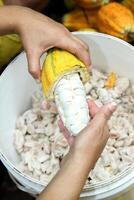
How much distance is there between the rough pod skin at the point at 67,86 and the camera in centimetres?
68

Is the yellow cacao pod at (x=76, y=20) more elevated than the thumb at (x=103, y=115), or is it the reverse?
the thumb at (x=103, y=115)

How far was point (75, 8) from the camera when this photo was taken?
3.71 ft

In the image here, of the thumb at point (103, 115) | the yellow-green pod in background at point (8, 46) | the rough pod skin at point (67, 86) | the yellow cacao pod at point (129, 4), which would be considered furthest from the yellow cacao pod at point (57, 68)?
the yellow cacao pod at point (129, 4)

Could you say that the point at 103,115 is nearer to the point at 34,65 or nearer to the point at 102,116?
the point at 102,116

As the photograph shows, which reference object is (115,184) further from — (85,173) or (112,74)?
(112,74)

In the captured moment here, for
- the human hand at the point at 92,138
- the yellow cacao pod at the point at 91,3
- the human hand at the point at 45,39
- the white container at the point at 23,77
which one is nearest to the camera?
the human hand at the point at 92,138

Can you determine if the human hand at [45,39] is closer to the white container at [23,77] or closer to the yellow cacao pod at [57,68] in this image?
the yellow cacao pod at [57,68]

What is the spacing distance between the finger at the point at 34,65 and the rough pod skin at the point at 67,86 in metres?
0.02

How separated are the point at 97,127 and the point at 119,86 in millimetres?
362

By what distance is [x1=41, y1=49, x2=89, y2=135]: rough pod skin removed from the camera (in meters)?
0.68

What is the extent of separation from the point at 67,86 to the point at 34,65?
70 mm

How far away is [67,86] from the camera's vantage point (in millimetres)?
694

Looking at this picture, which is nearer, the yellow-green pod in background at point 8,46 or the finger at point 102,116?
the finger at point 102,116

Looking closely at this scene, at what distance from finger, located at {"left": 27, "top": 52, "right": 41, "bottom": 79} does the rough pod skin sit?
0.02 metres
